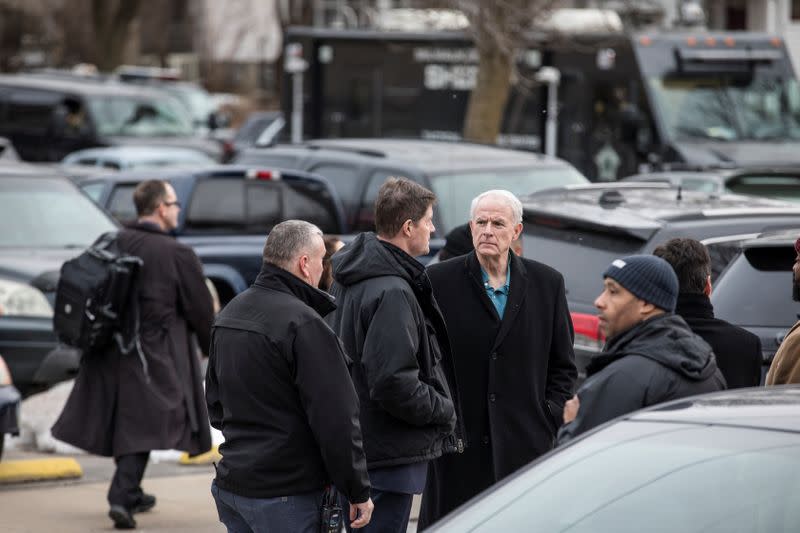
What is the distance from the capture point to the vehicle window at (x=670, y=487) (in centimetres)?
396

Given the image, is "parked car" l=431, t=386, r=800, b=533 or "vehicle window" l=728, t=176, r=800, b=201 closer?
"parked car" l=431, t=386, r=800, b=533

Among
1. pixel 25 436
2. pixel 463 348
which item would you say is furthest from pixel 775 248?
pixel 25 436

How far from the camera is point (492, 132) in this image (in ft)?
74.0

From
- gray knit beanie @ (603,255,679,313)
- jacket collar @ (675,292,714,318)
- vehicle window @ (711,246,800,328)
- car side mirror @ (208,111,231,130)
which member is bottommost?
car side mirror @ (208,111,231,130)

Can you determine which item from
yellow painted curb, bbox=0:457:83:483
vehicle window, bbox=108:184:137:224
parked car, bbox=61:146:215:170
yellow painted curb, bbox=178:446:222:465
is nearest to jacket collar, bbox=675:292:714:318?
yellow painted curb, bbox=178:446:222:465

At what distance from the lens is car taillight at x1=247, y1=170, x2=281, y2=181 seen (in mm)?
14266

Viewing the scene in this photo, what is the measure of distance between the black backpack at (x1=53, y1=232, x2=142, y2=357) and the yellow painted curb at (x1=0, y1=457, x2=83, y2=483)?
4.84ft

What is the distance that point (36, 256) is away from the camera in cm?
1216

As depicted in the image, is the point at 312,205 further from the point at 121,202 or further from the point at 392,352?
the point at 392,352

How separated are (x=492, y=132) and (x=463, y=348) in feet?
52.9

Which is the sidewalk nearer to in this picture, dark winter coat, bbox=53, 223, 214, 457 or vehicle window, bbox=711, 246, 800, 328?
dark winter coat, bbox=53, 223, 214, 457

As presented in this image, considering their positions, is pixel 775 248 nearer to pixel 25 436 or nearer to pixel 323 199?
pixel 25 436

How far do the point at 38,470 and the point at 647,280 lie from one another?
5649 millimetres

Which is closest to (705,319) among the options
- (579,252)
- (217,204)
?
(579,252)
